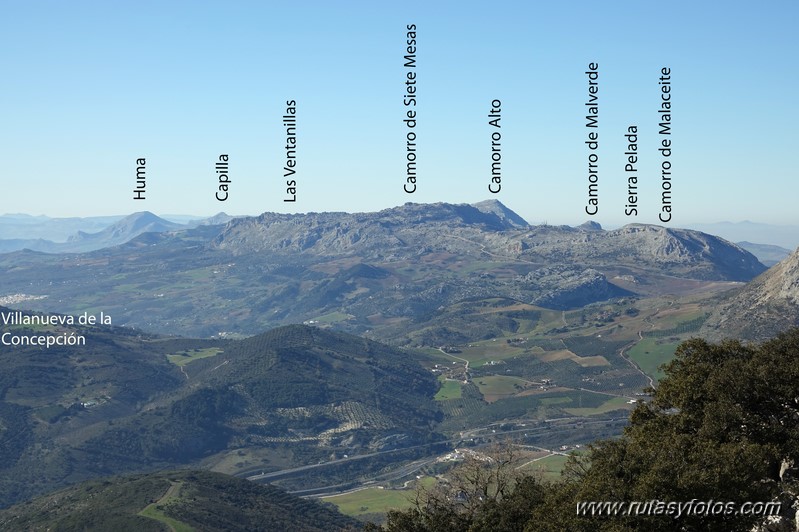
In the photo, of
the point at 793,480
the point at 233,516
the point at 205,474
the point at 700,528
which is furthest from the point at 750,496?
the point at 205,474

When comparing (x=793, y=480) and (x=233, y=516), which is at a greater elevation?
(x=793, y=480)

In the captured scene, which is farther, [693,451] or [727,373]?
[727,373]

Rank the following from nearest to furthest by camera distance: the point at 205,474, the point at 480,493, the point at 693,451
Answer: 1. the point at 693,451
2. the point at 480,493
3. the point at 205,474

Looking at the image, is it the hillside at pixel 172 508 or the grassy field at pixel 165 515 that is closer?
the grassy field at pixel 165 515

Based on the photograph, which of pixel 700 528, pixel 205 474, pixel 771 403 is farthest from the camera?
pixel 205 474

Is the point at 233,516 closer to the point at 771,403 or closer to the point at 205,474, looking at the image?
the point at 205,474

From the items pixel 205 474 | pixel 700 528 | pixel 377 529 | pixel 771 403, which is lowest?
pixel 205 474

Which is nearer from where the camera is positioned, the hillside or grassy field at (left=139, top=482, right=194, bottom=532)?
grassy field at (left=139, top=482, right=194, bottom=532)

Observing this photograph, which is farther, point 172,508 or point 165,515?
point 172,508
